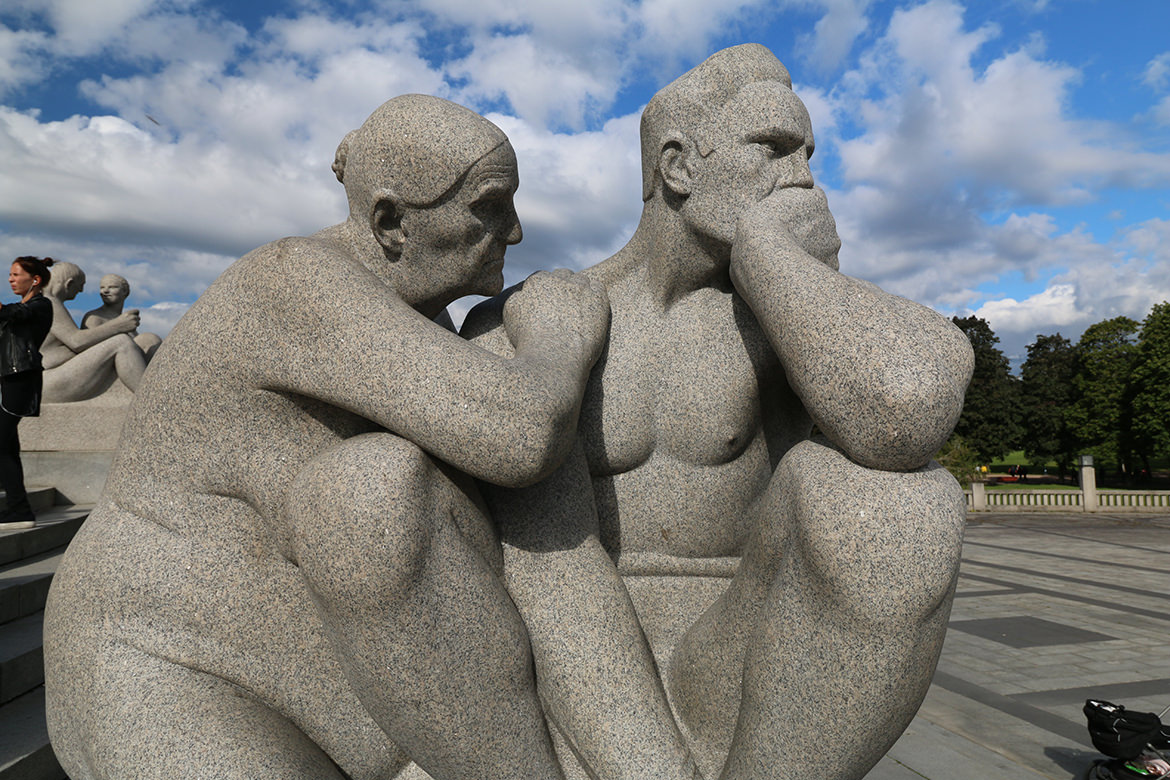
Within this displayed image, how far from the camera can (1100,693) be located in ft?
21.1

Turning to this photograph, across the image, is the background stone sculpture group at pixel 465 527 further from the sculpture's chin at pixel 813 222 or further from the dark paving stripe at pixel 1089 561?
the dark paving stripe at pixel 1089 561

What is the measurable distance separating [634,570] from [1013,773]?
3.60 meters

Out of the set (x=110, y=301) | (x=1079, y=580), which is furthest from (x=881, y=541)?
(x=1079, y=580)

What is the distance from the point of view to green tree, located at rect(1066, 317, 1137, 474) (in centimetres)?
3472

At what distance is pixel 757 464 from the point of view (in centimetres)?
257

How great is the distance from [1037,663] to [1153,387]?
103 ft

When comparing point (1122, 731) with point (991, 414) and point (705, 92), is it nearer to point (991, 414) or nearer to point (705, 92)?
point (705, 92)

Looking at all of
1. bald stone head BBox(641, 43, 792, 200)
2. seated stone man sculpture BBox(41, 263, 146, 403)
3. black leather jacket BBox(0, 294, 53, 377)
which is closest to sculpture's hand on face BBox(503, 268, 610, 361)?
bald stone head BBox(641, 43, 792, 200)

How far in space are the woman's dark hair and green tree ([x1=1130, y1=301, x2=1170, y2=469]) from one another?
121ft

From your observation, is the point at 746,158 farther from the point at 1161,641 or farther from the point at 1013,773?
the point at 1161,641

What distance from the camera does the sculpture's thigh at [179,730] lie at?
1822mm

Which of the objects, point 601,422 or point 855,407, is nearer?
point 855,407

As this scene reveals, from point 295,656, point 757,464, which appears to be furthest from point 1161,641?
point 295,656

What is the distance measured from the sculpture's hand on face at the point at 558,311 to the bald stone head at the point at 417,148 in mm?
442
